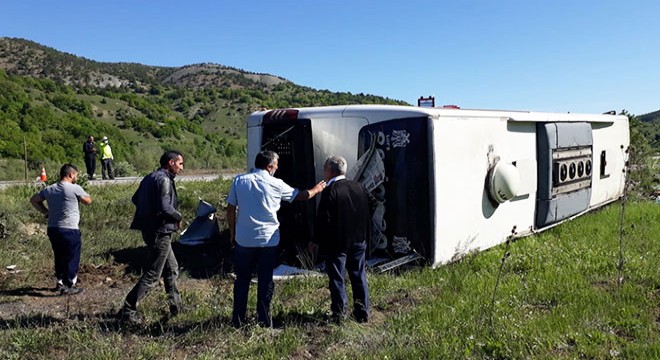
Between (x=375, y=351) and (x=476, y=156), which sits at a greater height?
(x=476, y=156)

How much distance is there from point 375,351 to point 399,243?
2611mm

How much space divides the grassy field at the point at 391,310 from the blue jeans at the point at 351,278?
172mm

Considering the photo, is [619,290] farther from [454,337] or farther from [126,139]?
[126,139]

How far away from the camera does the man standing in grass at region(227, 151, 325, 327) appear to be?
4836 millimetres

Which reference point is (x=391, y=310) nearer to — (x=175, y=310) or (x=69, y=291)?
(x=175, y=310)

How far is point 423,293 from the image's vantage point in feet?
19.6

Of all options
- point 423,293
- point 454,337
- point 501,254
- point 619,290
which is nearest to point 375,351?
point 454,337

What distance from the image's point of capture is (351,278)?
5.08 m

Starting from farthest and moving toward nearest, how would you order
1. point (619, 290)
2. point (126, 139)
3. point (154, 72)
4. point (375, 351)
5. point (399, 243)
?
point (154, 72)
point (126, 139)
point (399, 243)
point (619, 290)
point (375, 351)

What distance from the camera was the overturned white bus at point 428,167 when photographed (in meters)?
6.58

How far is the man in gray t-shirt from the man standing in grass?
2556 mm

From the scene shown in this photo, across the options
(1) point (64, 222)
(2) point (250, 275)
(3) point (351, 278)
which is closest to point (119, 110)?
(1) point (64, 222)

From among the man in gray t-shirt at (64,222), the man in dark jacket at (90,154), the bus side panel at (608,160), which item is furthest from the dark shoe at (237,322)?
the man in dark jacket at (90,154)

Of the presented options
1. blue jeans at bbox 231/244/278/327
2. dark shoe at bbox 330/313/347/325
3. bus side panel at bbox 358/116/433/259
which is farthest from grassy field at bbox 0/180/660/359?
bus side panel at bbox 358/116/433/259
